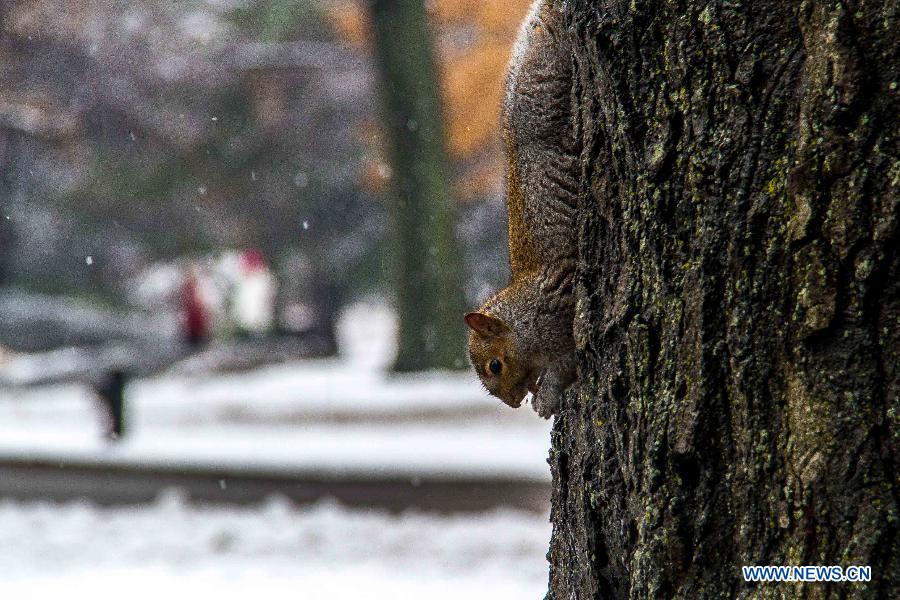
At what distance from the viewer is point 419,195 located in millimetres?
13727

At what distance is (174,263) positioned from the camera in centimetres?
2286

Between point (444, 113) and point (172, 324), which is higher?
point (444, 113)

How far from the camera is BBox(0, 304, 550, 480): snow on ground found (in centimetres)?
861

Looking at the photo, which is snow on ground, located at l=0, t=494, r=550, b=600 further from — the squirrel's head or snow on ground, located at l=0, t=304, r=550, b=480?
the squirrel's head

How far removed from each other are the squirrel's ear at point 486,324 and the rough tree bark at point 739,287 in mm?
280

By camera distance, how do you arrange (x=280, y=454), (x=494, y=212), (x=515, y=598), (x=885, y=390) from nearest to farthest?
(x=885, y=390), (x=515, y=598), (x=280, y=454), (x=494, y=212)

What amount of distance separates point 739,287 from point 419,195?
12.2 meters

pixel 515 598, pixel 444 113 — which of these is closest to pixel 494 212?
pixel 444 113

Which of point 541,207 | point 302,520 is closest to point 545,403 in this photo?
point 541,207

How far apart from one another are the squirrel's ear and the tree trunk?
11.2 m

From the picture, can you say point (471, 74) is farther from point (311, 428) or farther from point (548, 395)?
point (548, 395)

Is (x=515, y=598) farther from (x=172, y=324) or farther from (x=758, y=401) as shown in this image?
(x=172, y=324)

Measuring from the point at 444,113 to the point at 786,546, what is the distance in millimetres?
12760

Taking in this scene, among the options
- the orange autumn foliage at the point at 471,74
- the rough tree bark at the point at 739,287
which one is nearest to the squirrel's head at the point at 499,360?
the rough tree bark at the point at 739,287
